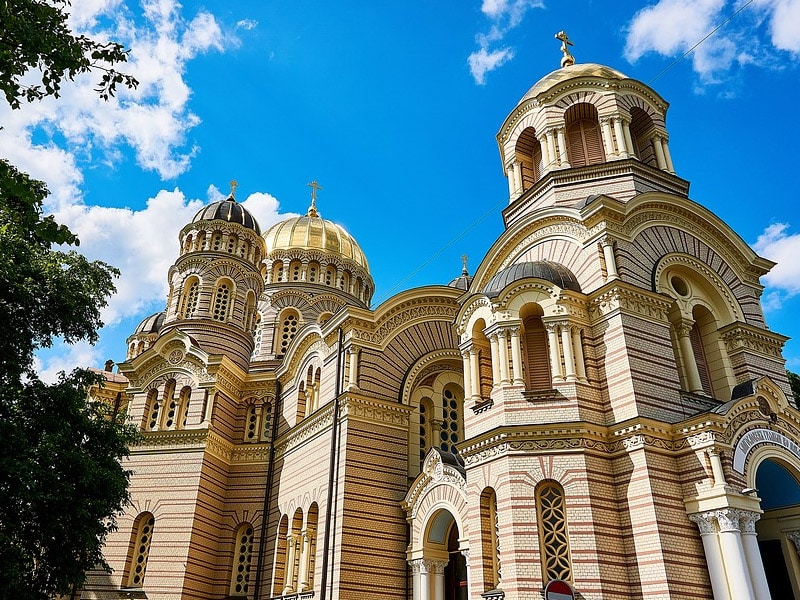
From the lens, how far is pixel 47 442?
39.4 feet

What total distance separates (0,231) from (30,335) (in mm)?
2226

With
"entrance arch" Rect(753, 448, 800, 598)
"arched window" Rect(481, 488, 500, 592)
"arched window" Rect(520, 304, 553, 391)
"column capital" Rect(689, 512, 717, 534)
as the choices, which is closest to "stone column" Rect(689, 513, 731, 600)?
"column capital" Rect(689, 512, 717, 534)

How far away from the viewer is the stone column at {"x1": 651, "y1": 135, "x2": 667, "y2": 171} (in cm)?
1953

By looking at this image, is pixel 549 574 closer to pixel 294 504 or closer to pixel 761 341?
pixel 761 341

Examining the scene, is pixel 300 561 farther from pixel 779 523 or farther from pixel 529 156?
pixel 529 156

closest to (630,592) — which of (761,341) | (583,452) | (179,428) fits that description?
(583,452)

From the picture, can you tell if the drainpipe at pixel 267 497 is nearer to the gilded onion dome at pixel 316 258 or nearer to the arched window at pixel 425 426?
the arched window at pixel 425 426

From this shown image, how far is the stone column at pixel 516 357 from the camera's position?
46.8 feet

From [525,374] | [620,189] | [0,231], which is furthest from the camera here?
[620,189]

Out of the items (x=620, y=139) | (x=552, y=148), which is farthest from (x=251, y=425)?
(x=620, y=139)

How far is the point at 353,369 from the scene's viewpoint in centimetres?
1927

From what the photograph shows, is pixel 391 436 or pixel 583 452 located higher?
pixel 391 436

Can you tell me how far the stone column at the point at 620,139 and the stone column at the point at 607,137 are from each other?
17 centimetres

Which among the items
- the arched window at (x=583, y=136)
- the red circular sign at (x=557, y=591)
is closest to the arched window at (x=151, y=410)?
the arched window at (x=583, y=136)
